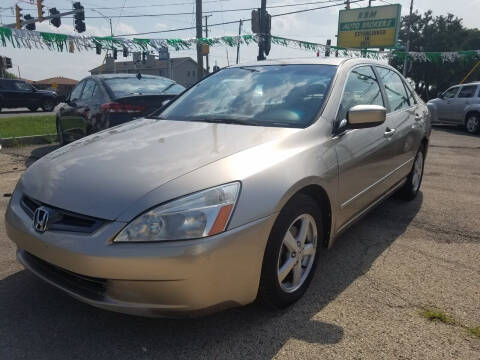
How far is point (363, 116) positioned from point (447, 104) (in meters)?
12.8

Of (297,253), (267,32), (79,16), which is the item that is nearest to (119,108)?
(297,253)

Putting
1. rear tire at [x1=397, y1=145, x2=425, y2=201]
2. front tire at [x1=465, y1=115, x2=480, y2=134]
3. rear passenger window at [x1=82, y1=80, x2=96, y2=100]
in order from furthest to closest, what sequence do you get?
front tire at [x1=465, y1=115, x2=480, y2=134], rear passenger window at [x1=82, y1=80, x2=96, y2=100], rear tire at [x1=397, y1=145, x2=425, y2=201]

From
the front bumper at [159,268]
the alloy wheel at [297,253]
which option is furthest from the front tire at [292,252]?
the front bumper at [159,268]

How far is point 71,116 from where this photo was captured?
701 centimetres

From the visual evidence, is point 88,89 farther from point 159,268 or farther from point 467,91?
point 467,91

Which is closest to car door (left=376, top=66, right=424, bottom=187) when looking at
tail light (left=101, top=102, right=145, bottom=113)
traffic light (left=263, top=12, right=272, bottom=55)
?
tail light (left=101, top=102, right=145, bottom=113)

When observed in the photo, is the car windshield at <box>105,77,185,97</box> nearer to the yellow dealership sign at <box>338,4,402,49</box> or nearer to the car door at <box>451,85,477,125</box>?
the car door at <box>451,85,477,125</box>

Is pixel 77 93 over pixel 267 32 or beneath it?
beneath

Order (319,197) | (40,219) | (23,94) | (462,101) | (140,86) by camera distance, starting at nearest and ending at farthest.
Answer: (40,219)
(319,197)
(140,86)
(462,101)
(23,94)

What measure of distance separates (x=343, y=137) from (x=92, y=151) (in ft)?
5.55

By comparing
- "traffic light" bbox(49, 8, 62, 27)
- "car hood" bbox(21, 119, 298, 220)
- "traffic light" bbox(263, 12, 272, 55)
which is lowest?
"car hood" bbox(21, 119, 298, 220)

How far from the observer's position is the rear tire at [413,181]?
14.9 feet

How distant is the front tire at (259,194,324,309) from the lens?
2170 mm

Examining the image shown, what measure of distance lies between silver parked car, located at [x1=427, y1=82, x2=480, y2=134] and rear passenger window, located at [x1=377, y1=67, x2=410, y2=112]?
8.81 metres
